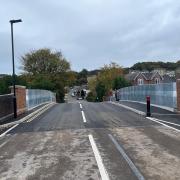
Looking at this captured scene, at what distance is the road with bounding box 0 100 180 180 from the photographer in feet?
32.6

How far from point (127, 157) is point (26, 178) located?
3203 millimetres

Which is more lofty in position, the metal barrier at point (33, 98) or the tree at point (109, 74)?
the tree at point (109, 74)

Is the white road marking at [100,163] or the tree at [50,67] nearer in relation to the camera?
the white road marking at [100,163]

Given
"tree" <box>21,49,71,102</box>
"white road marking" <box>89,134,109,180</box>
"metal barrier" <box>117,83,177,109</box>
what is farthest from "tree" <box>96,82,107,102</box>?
"white road marking" <box>89,134,109,180</box>

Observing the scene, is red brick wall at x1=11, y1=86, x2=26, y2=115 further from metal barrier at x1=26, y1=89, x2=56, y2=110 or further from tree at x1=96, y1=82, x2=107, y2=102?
tree at x1=96, y1=82, x2=107, y2=102

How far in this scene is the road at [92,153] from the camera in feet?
32.6

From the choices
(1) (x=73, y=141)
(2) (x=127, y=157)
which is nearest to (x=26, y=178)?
(2) (x=127, y=157)

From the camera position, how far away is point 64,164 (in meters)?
11.1

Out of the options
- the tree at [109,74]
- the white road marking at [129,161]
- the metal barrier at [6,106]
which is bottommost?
the white road marking at [129,161]

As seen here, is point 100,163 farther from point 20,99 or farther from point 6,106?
point 20,99

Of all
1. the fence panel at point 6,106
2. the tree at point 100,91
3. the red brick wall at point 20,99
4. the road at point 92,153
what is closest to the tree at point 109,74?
the tree at point 100,91

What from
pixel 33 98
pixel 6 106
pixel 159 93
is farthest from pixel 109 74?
pixel 6 106

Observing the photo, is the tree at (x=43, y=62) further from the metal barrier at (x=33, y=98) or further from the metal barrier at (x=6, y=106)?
the metal barrier at (x=6, y=106)

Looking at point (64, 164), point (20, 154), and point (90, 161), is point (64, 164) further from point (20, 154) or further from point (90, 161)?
point (20, 154)
